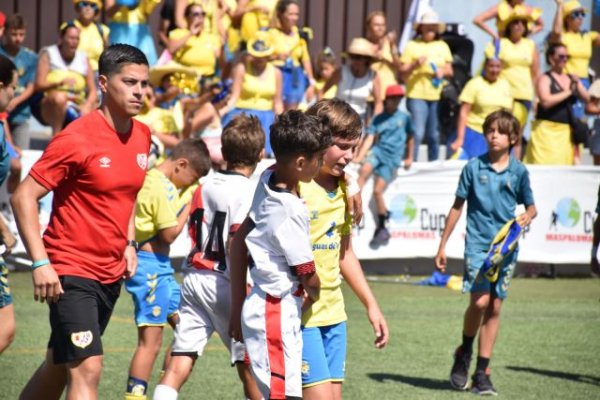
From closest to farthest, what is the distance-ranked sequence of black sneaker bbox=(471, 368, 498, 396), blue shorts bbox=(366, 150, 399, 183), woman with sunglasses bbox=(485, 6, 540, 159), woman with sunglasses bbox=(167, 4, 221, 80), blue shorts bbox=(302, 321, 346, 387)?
blue shorts bbox=(302, 321, 346, 387), black sneaker bbox=(471, 368, 498, 396), blue shorts bbox=(366, 150, 399, 183), woman with sunglasses bbox=(167, 4, 221, 80), woman with sunglasses bbox=(485, 6, 540, 159)

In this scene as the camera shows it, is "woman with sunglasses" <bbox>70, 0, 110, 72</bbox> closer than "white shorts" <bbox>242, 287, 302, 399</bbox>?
No

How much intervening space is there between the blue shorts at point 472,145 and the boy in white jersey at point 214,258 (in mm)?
8662

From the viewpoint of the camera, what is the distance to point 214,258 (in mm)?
6629

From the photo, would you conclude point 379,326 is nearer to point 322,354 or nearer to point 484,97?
point 322,354

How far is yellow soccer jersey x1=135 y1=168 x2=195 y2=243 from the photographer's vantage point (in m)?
7.12

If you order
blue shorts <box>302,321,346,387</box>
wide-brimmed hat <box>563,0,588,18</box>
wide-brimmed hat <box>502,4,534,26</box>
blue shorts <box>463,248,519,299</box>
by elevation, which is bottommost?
blue shorts <box>463,248,519,299</box>

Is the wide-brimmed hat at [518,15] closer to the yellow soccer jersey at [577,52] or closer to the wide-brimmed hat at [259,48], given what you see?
the yellow soccer jersey at [577,52]

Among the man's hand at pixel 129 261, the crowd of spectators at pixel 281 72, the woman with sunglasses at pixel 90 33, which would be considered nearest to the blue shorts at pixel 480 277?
the man's hand at pixel 129 261

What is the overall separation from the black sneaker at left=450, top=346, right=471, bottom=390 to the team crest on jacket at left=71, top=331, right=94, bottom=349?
3.62 m

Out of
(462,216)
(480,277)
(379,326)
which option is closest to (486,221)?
(480,277)

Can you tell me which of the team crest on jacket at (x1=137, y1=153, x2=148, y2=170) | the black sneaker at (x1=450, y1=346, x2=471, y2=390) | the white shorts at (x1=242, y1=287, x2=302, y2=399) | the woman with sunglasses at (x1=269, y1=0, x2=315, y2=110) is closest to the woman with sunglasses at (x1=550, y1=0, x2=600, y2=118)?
the woman with sunglasses at (x1=269, y1=0, x2=315, y2=110)

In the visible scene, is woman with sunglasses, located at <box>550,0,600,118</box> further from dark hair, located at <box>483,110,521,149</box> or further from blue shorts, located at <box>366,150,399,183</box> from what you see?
dark hair, located at <box>483,110,521,149</box>

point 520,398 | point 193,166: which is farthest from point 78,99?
point 520,398

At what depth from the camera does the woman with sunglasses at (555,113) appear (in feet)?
49.3
